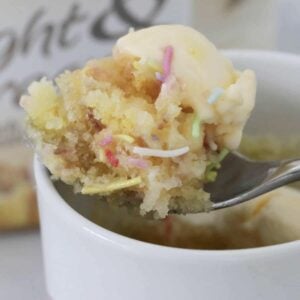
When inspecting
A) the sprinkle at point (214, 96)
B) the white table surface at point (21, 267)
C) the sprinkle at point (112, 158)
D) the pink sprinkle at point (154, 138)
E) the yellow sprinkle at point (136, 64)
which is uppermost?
the yellow sprinkle at point (136, 64)

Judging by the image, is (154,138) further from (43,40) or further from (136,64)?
(43,40)

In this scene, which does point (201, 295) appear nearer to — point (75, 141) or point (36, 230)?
point (75, 141)

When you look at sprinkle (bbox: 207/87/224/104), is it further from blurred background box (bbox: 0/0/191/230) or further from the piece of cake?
blurred background box (bbox: 0/0/191/230)

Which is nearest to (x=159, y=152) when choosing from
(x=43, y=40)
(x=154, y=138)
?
(x=154, y=138)

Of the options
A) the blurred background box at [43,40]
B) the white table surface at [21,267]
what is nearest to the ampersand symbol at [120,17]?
the blurred background box at [43,40]

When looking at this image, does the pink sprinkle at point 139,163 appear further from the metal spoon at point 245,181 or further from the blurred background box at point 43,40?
the blurred background box at point 43,40

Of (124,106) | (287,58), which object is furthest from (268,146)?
(124,106)

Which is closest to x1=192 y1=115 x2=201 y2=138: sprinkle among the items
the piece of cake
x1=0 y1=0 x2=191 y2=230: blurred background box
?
the piece of cake
